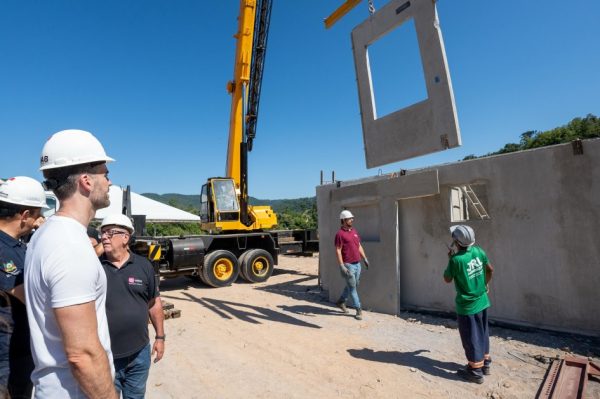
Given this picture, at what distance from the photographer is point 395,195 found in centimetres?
662

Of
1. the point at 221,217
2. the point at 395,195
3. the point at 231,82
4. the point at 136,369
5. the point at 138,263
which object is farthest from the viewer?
the point at 231,82

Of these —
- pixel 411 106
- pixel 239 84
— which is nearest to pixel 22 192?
pixel 411 106

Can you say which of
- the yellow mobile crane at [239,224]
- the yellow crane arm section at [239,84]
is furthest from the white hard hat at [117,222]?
the yellow crane arm section at [239,84]

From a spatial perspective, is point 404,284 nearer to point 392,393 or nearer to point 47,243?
point 392,393

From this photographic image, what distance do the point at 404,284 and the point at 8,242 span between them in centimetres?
631

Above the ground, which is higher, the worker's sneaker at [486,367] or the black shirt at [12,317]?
the black shirt at [12,317]

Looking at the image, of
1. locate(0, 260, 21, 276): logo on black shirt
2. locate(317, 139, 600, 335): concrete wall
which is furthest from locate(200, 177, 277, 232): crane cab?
locate(0, 260, 21, 276): logo on black shirt

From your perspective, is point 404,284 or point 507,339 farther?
point 404,284

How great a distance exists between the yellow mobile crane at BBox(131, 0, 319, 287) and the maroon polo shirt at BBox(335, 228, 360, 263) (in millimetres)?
4492

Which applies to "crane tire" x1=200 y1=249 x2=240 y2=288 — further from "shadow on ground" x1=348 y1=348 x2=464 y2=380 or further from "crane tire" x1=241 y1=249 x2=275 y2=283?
"shadow on ground" x1=348 y1=348 x2=464 y2=380

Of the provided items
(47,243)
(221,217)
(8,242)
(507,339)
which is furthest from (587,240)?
(221,217)

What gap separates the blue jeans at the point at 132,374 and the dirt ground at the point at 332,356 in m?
1.35

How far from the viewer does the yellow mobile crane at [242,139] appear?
10664 millimetres

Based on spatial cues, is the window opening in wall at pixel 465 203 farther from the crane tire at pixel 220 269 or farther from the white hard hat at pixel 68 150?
the crane tire at pixel 220 269
